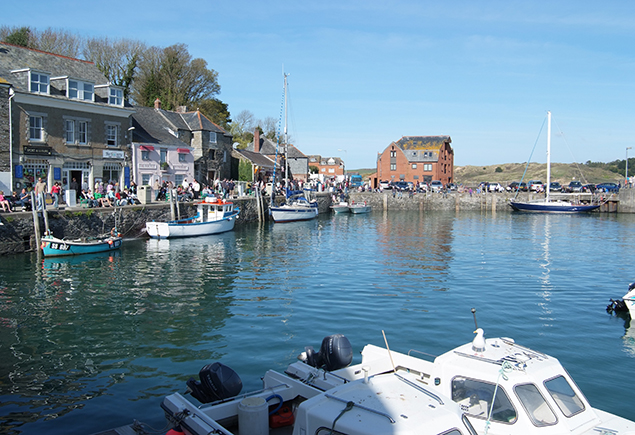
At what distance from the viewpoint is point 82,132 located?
120 ft

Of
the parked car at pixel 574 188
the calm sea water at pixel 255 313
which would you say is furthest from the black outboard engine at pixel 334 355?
the parked car at pixel 574 188

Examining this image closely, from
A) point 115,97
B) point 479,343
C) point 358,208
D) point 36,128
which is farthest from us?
point 358,208

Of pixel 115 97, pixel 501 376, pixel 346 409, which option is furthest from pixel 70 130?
pixel 501 376

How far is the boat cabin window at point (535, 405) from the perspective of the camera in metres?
7.36

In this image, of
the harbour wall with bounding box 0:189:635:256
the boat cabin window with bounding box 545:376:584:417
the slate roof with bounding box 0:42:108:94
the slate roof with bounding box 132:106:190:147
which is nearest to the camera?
the boat cabin window with bounding box 545:376:584:417

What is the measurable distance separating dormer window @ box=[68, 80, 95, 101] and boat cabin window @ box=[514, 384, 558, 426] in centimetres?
3645

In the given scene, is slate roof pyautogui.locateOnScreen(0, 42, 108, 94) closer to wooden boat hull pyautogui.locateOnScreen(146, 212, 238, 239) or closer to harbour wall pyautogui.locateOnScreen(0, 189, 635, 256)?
harbour wall pyautogui.locateOnScreen(0, 189, 635, 256)

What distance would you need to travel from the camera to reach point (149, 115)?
4819 centimetres

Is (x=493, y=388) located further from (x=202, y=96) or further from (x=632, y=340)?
(x=202, y=96)

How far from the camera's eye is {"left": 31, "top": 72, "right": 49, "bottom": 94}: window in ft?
107

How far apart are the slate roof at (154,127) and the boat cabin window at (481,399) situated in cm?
3896

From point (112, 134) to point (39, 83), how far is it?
686 centimetres

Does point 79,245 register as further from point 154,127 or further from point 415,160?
point 415,160

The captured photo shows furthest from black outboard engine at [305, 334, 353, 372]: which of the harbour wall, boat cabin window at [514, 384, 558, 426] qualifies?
the harbour wall
